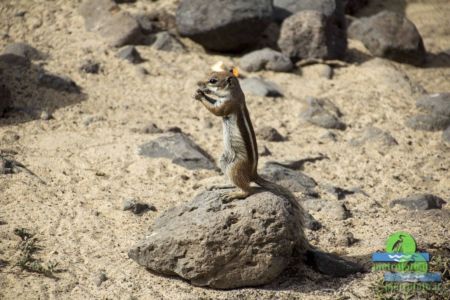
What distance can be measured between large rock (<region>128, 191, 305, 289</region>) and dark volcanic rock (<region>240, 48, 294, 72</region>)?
6072 millimetres

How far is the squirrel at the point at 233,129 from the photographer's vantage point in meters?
5.73

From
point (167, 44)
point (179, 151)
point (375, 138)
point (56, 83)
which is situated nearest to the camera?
point (179, 151)

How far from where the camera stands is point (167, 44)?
11.8 meters

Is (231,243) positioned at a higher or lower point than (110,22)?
higher

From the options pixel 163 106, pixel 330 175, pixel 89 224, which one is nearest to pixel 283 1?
pixel 163 106

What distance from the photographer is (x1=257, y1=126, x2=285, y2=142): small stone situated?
31.2ft

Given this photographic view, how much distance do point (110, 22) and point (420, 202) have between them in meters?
6.76

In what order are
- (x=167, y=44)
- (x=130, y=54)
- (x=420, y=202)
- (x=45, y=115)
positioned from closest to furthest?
1. (x=420, y=202)
2. (x=45, y=115)
3. (x=130, y=54)
4. (x=167, y=44)

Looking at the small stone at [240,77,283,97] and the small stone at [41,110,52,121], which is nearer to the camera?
the small stone at [41,110,52,121]

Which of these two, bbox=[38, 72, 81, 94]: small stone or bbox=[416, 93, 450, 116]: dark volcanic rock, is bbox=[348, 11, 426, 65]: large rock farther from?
bbox=[38, 72, 81, 94]: small stone

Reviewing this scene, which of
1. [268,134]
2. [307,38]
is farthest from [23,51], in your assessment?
[307,38]

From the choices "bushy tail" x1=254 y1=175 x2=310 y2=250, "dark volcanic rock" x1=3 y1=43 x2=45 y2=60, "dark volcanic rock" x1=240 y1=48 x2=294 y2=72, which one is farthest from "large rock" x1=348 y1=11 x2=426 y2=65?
"bushy tail" x1=254 y1=175 x2=310 y2=250

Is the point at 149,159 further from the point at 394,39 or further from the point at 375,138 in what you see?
the point at 394,39

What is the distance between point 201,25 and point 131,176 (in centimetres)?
451
